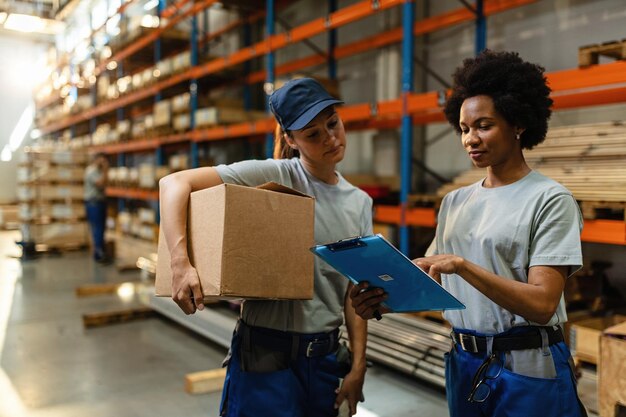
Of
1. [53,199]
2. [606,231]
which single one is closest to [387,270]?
[606,231]

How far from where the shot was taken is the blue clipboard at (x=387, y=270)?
4.21 ft

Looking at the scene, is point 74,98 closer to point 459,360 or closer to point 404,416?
point 404,416

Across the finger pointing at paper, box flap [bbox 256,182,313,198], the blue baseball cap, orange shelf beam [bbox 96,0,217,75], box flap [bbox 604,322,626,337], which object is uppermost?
orange shelf beam [bbox 96,0,217,75]

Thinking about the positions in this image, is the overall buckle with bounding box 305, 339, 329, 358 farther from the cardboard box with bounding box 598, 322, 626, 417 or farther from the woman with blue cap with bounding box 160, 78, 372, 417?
the cardboard box with bounding box 598, 322, 626, 417

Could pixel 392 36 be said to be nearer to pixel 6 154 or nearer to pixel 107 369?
pixel 107 369

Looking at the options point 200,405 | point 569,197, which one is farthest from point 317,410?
point 200,405

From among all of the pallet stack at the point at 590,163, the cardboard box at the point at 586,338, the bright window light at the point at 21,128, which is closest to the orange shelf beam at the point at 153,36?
the pallet stack at the point at 590,163

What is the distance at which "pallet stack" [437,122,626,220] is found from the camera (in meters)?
3.58

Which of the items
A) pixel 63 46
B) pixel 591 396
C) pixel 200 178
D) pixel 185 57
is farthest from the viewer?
pixel 63 46

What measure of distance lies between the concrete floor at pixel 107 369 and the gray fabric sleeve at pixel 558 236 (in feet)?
8.00

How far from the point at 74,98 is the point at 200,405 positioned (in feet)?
51.8

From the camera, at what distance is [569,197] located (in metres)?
1.49

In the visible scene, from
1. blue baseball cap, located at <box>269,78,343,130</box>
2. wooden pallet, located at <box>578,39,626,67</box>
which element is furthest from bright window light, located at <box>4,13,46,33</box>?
blue baseball cap, located at <box>269,78,343,130</box>

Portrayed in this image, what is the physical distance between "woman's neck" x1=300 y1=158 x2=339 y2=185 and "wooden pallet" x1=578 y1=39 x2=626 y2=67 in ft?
8.93
